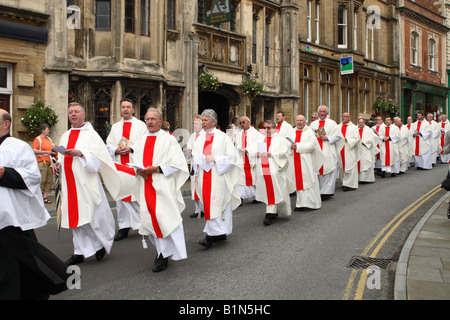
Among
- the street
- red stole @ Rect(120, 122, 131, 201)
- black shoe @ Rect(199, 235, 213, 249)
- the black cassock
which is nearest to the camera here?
the black cassock

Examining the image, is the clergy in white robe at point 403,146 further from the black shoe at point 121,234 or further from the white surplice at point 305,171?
the black shoe at point 121,234

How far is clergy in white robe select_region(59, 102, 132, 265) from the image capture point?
19.4ft

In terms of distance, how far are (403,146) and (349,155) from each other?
5.16m

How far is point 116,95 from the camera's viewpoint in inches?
543

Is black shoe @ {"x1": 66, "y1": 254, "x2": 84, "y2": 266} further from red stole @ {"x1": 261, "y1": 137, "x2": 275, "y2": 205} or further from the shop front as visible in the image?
the shop front

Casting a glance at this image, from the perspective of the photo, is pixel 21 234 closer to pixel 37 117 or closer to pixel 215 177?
pixel 215 177

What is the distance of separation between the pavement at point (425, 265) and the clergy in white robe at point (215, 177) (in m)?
2.52

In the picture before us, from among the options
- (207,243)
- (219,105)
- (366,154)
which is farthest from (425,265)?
(219,105)

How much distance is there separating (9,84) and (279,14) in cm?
1405

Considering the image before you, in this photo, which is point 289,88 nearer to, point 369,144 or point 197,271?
point 369,144

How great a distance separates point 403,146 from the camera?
56.9 feet

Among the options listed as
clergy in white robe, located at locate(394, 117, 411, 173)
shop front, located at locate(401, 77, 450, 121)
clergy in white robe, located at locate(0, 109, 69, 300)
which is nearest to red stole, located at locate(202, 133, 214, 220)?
clergy in white robe, located at locate(0, 109, 69, 300)

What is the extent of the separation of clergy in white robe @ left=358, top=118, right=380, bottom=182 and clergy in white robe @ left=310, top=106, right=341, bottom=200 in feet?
9.86

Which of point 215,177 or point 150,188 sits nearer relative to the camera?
point 150,188
